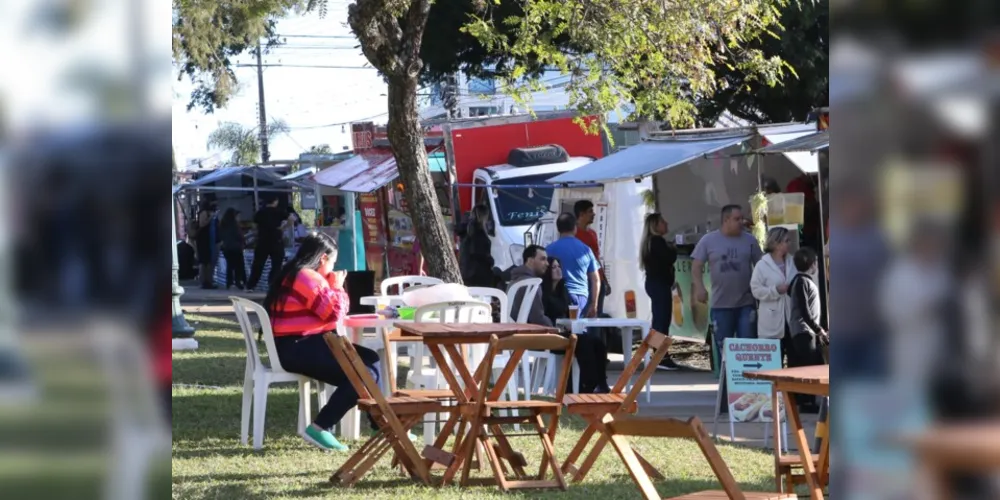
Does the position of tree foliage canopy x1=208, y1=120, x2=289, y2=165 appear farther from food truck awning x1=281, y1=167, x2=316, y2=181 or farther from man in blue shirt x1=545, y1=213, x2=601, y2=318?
man in blue shirt x1=545, y1=213, x2=601, y2=318

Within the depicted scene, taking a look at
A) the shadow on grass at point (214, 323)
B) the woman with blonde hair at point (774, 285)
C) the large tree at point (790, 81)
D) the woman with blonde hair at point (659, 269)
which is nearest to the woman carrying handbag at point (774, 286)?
the woman with blonde hair at point (774, 285)

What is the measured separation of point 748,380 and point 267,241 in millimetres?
17618

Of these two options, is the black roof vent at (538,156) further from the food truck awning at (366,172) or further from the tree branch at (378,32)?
the tree branch at (378,32)

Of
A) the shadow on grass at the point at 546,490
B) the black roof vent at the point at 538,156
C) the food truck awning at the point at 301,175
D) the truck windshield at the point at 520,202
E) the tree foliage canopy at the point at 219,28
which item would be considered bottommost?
the shadow on grass at the point at 546,490

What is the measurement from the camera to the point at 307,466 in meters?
8.23

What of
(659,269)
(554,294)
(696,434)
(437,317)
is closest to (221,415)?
(437,317)

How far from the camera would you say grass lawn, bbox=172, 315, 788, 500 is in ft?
24.0

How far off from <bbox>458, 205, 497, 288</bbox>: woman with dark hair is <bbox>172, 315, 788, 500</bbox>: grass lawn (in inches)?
169

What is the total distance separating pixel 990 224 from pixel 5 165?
57.2 inches

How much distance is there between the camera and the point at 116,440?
205 cm

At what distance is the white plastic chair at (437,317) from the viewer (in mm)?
9305

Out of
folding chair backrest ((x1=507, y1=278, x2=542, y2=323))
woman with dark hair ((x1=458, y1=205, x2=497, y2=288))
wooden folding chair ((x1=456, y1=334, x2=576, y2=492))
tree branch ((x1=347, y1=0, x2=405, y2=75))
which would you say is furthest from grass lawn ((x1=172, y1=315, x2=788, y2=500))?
woman with dark hair ((x1=458, y1=205, x2=497, y2=288))

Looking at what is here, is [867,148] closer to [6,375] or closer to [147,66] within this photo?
[147,66]

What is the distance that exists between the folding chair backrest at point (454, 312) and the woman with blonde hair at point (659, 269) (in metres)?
4.15
